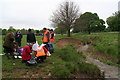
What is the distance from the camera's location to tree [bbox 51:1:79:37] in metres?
31.6

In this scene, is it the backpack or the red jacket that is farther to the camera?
the red jacket

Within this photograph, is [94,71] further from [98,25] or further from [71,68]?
[98,25]

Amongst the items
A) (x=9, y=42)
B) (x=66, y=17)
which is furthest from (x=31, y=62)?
(x=66, y=17)

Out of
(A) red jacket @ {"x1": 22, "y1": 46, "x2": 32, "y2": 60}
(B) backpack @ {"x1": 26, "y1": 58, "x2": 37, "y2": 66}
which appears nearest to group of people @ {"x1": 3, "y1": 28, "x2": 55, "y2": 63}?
(A) red jacket @ {"x1": 22, "y1": 46, "x2": 32, "y2": 60}

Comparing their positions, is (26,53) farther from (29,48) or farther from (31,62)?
(31,62)

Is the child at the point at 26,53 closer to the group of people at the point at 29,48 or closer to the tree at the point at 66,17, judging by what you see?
the group of people at the point at 29,48

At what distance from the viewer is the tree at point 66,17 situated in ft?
104

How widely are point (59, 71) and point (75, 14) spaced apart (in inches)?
1158

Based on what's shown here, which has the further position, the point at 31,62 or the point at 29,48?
the point at 29,48

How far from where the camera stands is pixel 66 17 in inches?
1273

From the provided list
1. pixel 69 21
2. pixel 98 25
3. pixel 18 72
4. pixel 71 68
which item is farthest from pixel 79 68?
pixel 98 25

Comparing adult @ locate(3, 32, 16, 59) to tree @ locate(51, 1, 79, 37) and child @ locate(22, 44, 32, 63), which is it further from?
tree @ locate(51, 1, 79, 37)

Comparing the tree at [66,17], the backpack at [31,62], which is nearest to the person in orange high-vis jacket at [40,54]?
the backpack at [31,62]

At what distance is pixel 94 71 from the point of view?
5.52m
